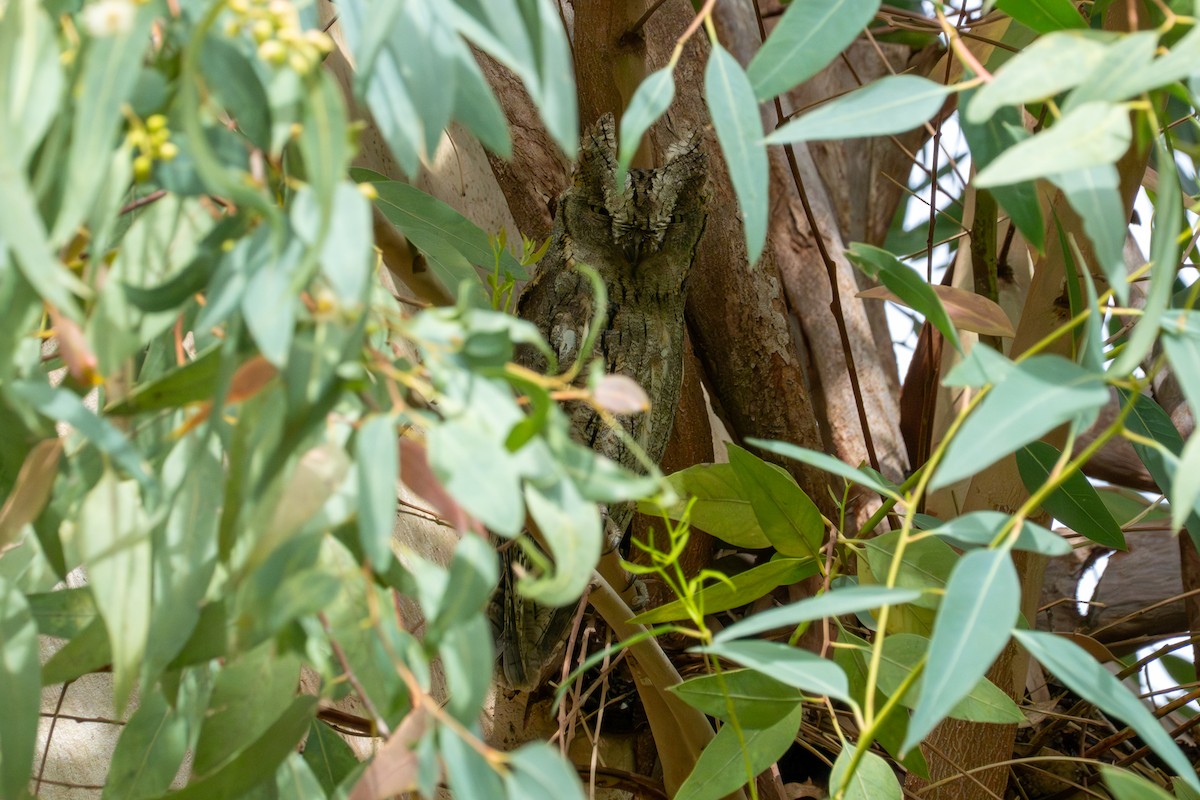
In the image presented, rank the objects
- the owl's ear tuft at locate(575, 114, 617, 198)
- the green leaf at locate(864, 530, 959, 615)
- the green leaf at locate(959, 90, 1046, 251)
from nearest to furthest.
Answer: the green leaf at locate(959, 90, 1046, 251) < the green leaf at locate(864, 530, 959, 615) < the owl's ear tuft at locate(575, 114, 617, 198)

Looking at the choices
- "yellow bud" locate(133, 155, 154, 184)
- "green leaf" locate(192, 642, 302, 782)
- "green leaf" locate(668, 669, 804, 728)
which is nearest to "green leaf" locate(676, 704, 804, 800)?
"green leaf" locate(668, 669, 804, 728)

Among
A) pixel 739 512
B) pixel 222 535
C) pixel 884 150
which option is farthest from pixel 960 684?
pixel 884 150

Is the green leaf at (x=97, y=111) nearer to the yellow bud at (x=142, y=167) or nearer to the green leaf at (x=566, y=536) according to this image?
the yellow bud at (x=142, y=167)

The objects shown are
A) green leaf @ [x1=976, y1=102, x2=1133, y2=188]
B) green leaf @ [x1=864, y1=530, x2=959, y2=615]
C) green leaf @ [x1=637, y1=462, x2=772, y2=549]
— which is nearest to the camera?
green leaf @ [x1=976, y1=102, x2=1133, y2=188]

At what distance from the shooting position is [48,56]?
16.3 inches

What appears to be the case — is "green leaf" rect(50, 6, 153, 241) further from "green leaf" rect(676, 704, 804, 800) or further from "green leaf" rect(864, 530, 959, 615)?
"green leaf" rect(864, 530, 959, 615)

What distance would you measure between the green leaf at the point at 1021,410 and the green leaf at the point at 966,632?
0.06 m

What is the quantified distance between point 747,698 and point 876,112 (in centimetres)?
49

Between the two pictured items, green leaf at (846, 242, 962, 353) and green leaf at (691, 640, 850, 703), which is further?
green leaf at (846, 242, 962, 353)

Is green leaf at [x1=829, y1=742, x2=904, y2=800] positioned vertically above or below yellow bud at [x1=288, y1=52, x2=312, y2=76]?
below

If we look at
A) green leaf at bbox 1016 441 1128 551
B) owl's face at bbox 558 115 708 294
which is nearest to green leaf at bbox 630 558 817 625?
green leaf at bbox 1016 441 1128 551

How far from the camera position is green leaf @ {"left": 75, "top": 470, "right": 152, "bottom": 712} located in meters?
0.48

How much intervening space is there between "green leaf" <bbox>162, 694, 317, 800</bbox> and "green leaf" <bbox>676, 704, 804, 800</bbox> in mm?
→ 379

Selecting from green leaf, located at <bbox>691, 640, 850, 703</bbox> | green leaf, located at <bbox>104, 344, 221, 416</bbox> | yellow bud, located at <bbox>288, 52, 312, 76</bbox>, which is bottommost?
green leaf, located at <bbox>691, 640, 850, 703</bbox>
